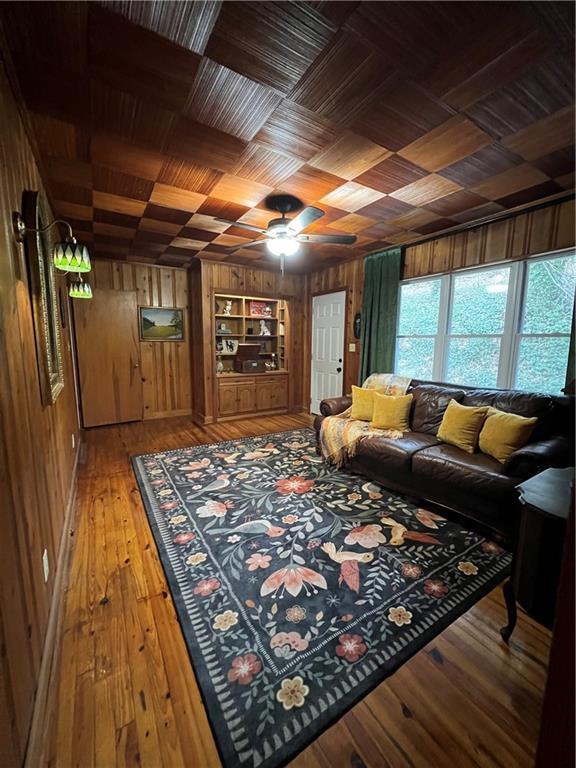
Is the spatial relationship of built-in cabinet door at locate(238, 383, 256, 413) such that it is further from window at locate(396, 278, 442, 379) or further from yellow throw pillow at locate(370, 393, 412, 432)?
yellow throw pillow at locate(370, 393, 412, 432)

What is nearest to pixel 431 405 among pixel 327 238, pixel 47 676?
pixel 327 238

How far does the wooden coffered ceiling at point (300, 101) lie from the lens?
1245 mm

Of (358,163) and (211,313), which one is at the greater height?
(358,163)

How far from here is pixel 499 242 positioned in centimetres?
311

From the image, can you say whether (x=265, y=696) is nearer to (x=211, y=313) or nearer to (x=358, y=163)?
(x=358, y=163)

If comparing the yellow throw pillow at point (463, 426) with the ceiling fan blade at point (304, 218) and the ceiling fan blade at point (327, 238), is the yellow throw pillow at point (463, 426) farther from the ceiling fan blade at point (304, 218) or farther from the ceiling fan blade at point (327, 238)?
the ceiling fan blade at point (304, 218)

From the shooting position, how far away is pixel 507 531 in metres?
2.15

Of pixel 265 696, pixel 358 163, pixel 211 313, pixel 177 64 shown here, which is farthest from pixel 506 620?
pixel 211 313

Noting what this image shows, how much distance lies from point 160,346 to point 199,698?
16.0ft

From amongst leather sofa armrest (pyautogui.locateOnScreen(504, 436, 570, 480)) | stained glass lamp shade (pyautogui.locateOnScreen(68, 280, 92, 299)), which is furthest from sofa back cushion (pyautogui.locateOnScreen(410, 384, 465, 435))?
stained glass lamp shade (pyautogui.locateOnScreen(68, 280, 92, 299))

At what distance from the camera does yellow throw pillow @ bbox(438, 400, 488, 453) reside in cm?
265

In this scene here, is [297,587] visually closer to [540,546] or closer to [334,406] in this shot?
[540,546]

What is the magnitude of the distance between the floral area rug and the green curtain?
73.0 inches

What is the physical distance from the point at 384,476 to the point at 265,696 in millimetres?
2001
